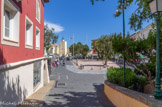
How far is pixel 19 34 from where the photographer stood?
6.46 m

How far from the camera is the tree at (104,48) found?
96.1 ft

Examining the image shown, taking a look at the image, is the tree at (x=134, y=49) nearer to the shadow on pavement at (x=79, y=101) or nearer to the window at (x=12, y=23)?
the shadow on pavement at (x=79, y=101)

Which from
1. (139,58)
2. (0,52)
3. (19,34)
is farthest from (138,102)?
(19,34)

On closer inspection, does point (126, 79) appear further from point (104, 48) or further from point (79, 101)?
point (104, 48)

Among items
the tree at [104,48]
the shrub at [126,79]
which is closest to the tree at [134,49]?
the shrub at [126,79]

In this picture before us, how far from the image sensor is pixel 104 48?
96.9ft

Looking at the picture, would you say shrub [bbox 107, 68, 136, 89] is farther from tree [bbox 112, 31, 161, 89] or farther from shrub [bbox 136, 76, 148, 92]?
tree [bbox 112, 31, 161, 89]

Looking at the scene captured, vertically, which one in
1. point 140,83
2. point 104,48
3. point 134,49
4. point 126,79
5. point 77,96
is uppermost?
point 104,48

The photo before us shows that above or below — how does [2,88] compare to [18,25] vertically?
below

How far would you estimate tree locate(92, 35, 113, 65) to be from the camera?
29291 mm

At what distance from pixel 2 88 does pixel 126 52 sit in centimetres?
466

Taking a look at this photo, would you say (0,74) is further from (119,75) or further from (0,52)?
(119,75)

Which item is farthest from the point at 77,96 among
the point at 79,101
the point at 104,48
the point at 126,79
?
the point at 104,48

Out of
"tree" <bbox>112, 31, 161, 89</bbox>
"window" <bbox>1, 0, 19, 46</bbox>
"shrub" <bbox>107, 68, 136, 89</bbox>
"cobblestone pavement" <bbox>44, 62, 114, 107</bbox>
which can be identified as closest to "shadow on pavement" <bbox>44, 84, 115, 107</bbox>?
"cobblestone pavement" <bbox>44, 62, 114, 107</bbox>
